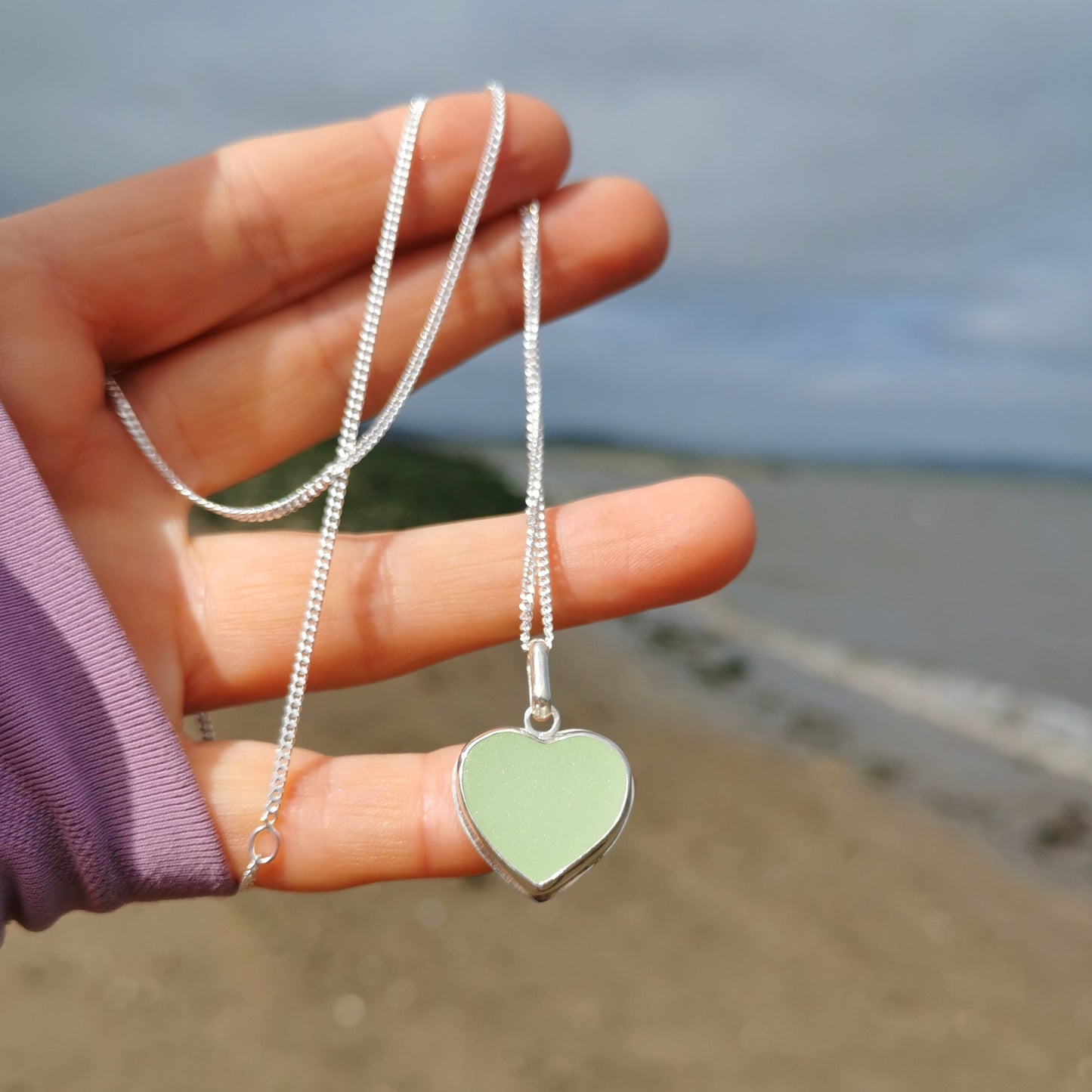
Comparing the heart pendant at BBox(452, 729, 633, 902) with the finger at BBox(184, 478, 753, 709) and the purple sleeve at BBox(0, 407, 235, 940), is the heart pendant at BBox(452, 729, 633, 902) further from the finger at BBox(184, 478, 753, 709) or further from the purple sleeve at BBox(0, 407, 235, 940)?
the purple sleeve at BBox(0, 407, 235, 940)

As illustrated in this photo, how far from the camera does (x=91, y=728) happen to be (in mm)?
2209

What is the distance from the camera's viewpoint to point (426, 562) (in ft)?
8.43

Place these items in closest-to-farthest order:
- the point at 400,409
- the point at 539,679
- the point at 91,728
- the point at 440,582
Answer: the point at 91,728, the point at 539,679, the point at 440,582, the point at 400,409

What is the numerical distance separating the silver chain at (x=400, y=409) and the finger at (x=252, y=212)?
5 cm

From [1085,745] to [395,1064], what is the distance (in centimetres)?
520

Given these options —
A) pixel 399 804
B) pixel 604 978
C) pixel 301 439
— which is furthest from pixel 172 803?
pixel 604 978

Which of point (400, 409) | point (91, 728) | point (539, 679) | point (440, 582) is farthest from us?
point (400, 409)

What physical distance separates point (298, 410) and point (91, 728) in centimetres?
103

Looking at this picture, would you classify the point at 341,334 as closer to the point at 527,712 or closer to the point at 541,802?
the point at 527,712

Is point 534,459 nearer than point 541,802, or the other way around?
point 541,802

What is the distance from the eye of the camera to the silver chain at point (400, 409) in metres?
2.47

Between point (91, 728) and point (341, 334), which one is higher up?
point (341, 334)

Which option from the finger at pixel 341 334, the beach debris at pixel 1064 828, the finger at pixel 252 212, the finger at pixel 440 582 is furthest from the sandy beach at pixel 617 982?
the finger at pixel 252 212

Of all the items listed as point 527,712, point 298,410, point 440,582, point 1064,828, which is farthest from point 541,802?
point 1064,828
